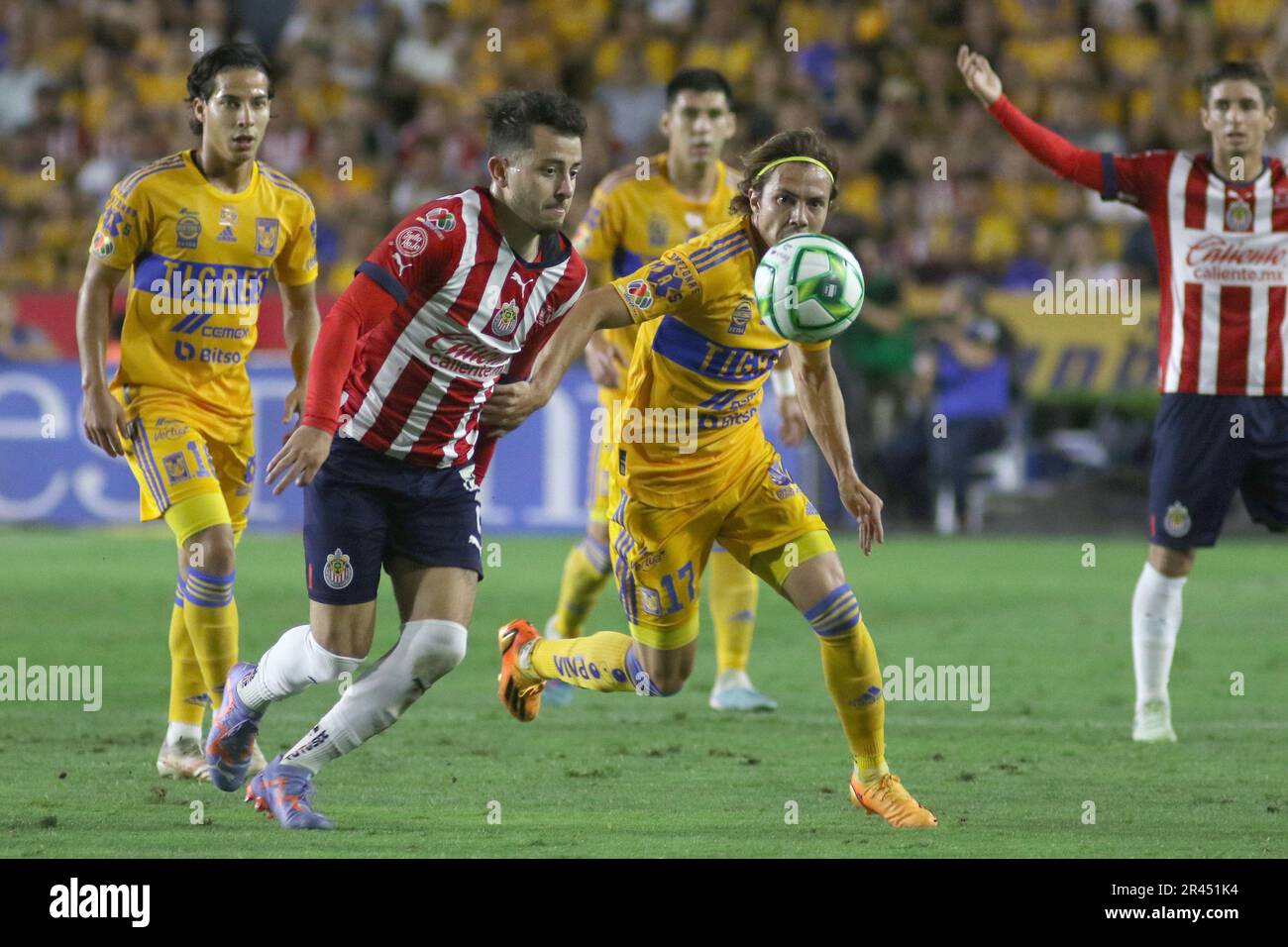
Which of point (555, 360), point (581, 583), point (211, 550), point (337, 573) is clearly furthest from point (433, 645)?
point (581, 583)

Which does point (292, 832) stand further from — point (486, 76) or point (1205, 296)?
point (486, 76)

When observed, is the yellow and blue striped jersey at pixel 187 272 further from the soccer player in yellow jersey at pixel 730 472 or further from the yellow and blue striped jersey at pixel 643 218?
the yellow and blue striped jersey at pixel 643 218

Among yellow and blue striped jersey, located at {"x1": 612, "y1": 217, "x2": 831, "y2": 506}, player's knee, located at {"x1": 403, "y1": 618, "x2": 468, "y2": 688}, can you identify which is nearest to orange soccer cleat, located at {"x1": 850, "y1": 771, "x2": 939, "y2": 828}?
yellow and blue striped jersey, located at {"x1": 612, "y1": 217, "x2": 831, "y2": 506}

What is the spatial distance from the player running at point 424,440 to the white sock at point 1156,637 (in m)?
2.98

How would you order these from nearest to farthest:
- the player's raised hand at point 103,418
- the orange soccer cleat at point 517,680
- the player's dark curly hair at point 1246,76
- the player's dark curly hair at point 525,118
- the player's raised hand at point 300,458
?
the player's raised hand at point 300,458 < the player's dark curly hair at point 525,118 < the player's raised hand at point 103,418 < the orange soccer cleat at point 517,680 < the player's dark curly hair at point 1246,76

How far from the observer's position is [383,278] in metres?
5.38

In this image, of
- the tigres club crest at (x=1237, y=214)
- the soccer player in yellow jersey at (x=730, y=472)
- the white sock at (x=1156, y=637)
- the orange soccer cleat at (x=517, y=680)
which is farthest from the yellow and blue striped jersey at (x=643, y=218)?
the white sock at (x=1156, y=637)

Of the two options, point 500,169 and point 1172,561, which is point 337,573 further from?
point 1172,561

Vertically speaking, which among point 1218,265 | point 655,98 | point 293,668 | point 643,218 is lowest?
point 293,668

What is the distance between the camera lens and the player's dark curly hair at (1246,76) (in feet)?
24.0

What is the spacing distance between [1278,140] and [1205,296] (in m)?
10.3

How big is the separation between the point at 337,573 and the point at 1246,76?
4.08m

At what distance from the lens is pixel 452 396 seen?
5758mm

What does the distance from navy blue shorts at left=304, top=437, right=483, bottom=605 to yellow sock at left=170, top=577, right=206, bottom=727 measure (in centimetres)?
122
